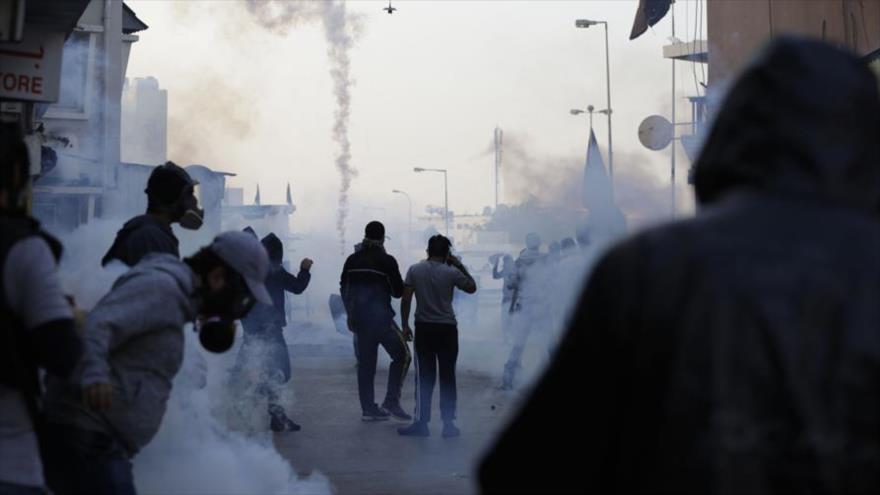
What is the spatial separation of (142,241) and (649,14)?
2087cm

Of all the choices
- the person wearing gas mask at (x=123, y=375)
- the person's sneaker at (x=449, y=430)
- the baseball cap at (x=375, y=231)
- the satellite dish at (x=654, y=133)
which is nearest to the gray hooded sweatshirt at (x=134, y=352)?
the person wearing gas mask at (x=123, y=375)

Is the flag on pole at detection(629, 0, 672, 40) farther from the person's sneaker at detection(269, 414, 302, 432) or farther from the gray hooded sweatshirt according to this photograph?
the gray hooded sweatshirt

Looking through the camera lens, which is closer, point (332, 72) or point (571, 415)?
point (571, 415)

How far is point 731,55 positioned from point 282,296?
11565 millimetres

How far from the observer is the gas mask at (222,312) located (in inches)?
172

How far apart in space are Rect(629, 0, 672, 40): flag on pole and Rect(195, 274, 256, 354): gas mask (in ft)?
71.2

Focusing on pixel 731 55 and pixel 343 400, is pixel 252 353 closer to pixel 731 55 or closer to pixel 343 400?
pixel 343 400

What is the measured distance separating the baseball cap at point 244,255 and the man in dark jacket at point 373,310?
7436 millimetres

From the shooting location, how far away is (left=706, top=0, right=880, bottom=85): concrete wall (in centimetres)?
1654

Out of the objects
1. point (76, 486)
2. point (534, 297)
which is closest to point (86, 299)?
point (76, 486)

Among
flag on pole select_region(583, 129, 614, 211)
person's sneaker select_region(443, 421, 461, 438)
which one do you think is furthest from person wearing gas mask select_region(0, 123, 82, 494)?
flag on pole select_region(583, 129, 614, 211)

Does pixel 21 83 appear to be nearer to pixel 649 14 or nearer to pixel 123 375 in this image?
pixel 123 375

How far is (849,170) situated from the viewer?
201cm

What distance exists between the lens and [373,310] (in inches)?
477
